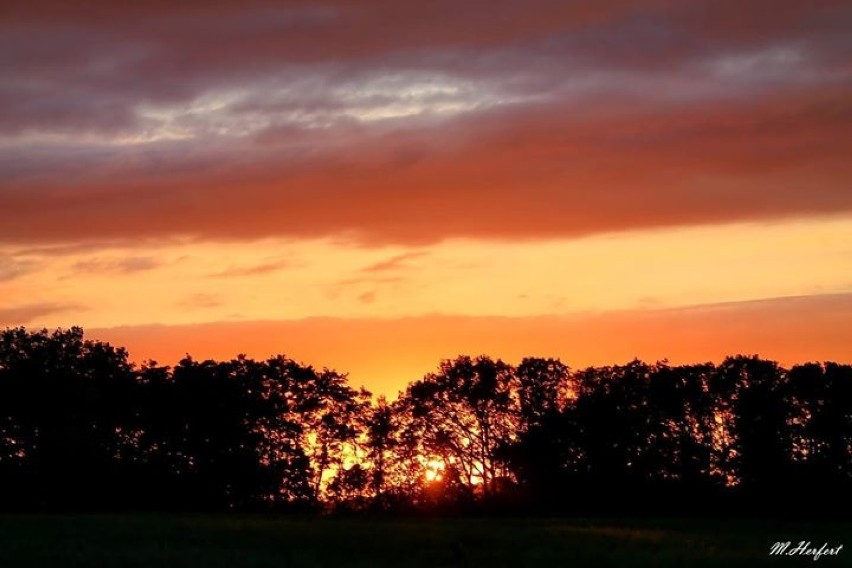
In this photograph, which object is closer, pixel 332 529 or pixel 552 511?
pixel 332 529

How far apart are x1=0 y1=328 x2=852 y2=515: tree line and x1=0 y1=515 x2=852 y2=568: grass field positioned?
45473 mm

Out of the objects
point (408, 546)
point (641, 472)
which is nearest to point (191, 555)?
point (408, 546)

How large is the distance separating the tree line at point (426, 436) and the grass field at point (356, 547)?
149 ft

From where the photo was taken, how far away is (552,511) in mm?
99750

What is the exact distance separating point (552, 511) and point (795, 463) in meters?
21.3

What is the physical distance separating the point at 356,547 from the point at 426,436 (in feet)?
226

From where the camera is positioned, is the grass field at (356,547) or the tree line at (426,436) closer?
the grass field at (356,547)

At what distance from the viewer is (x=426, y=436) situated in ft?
366

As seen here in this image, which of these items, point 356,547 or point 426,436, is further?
point 426,436

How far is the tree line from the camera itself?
10112 cm

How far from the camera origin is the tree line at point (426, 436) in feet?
332

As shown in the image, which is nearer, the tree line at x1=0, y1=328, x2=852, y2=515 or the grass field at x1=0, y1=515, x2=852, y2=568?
the grass field at x1=0, y1=515, x2=852, y2=568

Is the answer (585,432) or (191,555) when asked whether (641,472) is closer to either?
(585,432)

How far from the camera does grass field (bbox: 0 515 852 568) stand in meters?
37.1
